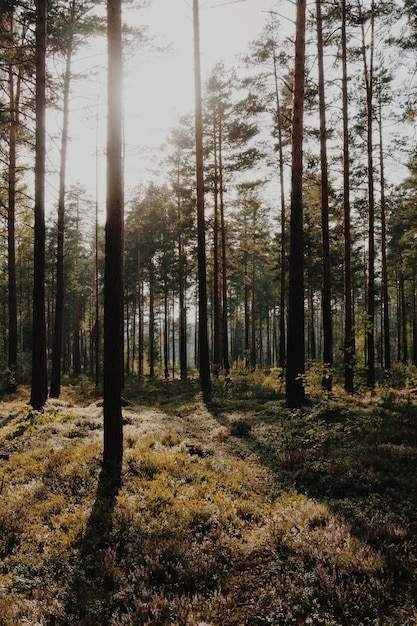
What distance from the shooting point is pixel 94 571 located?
184 inches

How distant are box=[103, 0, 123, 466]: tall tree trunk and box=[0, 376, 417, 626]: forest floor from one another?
869mm

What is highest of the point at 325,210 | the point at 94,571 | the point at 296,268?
the point at 325,210

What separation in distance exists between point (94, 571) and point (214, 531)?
1.68 meters

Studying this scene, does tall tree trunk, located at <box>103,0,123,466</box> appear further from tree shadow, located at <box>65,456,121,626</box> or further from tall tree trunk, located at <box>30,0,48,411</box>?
tall tree trunk, located at <box>30,0,48,411</box>

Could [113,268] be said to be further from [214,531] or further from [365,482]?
[365,482]

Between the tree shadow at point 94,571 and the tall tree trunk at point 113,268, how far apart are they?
1.85m

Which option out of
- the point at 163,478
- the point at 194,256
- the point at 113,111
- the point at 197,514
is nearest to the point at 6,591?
the point at 197,514

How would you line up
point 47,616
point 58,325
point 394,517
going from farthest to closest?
point 58,325
point 394,517
point 47,616

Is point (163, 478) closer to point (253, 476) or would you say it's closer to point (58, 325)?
point (253, 476)

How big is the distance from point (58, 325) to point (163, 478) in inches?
476

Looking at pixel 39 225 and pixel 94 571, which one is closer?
pixel 94 571

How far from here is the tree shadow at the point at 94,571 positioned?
3982 millimetres

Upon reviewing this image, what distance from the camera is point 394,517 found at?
551 cm

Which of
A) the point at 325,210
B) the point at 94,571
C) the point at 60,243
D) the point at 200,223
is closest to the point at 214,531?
the point at 94,571
